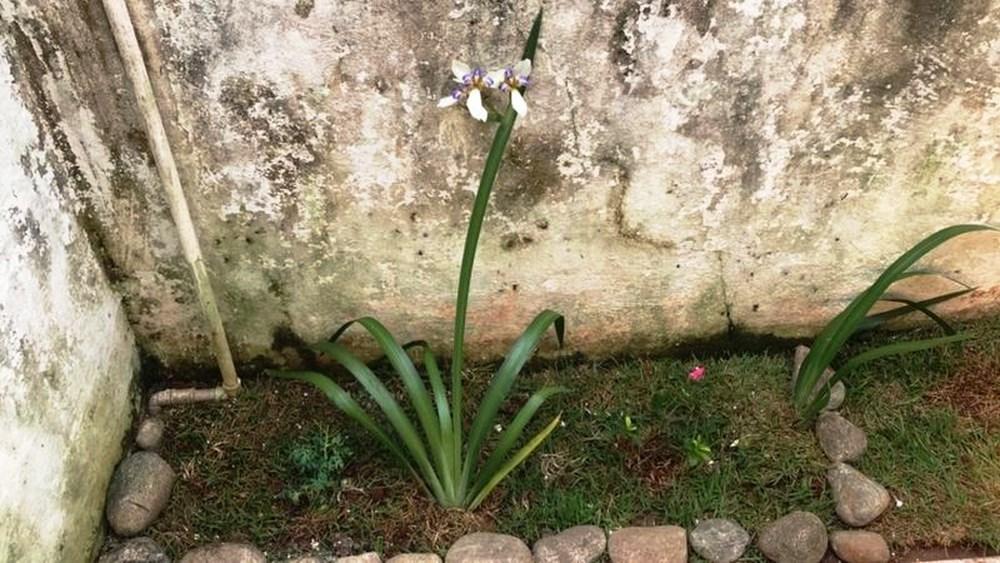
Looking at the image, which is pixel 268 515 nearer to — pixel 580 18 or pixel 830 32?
pixel 580 18

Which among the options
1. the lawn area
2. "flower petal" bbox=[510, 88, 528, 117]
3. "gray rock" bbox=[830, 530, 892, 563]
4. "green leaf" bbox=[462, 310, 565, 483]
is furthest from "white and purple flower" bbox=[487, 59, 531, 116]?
"gray rock" bbox=[830, 530, 892, 563]

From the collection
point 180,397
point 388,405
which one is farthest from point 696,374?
point 180,397

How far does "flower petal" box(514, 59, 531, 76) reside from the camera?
207cm

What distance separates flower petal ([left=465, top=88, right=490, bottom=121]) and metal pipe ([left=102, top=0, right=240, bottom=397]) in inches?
30.4

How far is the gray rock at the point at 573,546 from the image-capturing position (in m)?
2.46

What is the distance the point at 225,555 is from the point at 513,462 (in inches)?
30.7

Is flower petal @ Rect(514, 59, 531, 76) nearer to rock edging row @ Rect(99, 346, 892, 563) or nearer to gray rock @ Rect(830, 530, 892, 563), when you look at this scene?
rock edging row @ Rect(99, 346, 892, 563)

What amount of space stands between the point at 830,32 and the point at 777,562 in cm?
134

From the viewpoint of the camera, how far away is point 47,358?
228cm

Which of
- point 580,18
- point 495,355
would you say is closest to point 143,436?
point 495,355

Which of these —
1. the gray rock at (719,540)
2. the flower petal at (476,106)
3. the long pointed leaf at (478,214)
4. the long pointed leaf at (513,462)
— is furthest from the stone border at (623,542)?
the flower petal at (476,106)

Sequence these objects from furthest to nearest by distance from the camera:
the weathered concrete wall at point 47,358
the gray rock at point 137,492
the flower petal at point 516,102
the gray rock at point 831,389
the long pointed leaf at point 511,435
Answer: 1. the gray rock at point 831,389
2. the gray rock at point 137,492
3. the long pointed leaf at point 511,435
4. the weathered concrete wall at point 47,358
5. the flower petal at point 516,102

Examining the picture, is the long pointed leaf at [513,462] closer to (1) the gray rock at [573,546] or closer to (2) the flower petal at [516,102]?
(1) the gray rock at [573,546]

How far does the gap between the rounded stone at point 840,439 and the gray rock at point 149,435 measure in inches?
74.5
